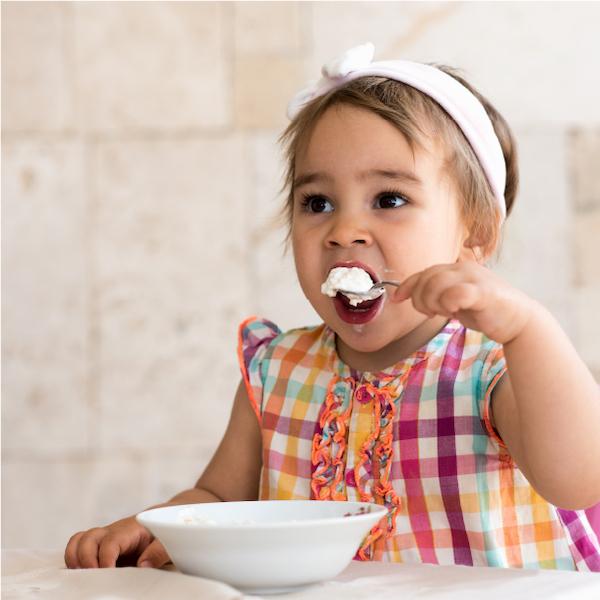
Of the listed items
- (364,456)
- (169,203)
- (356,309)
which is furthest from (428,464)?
(169,203)

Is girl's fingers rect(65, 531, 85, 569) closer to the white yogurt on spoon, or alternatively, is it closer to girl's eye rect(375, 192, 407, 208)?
the white yogurt on spoon

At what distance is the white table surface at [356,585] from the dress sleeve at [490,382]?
0.87 feet

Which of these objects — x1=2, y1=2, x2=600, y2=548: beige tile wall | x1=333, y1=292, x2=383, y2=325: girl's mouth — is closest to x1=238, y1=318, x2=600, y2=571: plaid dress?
x1=333, y1=292, x2=383, y2=325: girl's mouth

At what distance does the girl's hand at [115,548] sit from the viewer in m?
0.93

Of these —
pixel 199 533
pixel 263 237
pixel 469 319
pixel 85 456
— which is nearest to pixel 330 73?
pixel 469 319

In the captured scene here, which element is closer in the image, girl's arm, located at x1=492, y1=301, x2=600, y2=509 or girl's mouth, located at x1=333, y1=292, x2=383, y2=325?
girl's arm, located at x1=492, y1=301, x2=600, y2=509

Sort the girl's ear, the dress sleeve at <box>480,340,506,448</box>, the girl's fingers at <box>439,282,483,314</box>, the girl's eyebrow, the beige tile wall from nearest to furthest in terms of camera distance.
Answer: the girl's fingers at <box>439,282,483,314</box> < the dress sleeve at <box>480,340,506,448</box> < the girl's eyebrow < the girl's ear < the beige tile wall

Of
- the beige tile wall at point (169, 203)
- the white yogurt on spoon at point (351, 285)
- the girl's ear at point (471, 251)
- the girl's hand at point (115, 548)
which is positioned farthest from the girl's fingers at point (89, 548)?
the beige tile wall at point (169, 203)

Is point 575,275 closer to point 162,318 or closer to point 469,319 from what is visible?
point 162,318

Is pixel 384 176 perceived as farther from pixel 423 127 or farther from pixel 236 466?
pixel 236 466

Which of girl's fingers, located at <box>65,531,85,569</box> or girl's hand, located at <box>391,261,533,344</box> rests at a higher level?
girl's hand, located at <box>391,261,533,344</box>

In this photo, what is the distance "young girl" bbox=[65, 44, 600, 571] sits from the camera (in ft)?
3.18

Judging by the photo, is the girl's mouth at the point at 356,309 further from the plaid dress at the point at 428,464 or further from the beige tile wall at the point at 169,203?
the beige tile wall at the point at 169,203

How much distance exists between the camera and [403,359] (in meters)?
1.22
